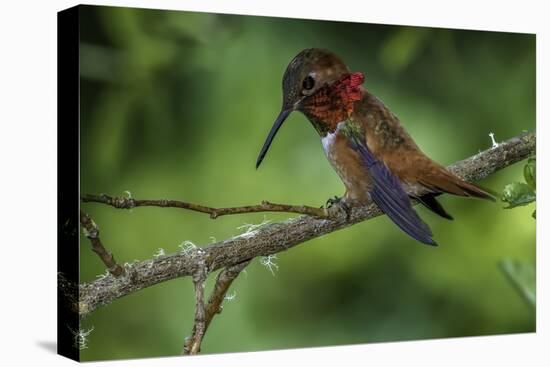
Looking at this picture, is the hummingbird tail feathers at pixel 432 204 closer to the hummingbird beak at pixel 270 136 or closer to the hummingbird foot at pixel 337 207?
the hummingbird foot at pixel 337 207

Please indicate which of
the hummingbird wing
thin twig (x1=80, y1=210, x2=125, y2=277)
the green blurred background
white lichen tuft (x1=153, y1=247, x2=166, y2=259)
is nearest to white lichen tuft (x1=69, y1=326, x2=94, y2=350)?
the green blurred background

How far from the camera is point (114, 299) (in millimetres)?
4012

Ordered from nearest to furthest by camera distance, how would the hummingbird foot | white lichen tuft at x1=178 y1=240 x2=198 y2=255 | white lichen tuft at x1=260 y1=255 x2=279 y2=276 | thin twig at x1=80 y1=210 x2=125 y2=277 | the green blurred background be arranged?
thin twig at x1=80 y1=210 x2=125 y2=277 → the green blurred background → white lichen tuft at x1=178 y1=240 x2=198 y2=255 → white lichen tuft at x1=260 y1=255 x2=279 y2=276 → the hummingbird foot

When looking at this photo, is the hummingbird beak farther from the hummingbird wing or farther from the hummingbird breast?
the hummingbird wing

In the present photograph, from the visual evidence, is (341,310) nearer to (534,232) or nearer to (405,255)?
(405,255)

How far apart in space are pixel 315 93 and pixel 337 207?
0.66 metres

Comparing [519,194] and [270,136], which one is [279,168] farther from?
[519,194]

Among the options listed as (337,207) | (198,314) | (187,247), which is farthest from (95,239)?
(337,207)

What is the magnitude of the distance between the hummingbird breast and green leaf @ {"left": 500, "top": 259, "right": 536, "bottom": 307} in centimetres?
265

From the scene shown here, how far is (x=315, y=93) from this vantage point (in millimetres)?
4484

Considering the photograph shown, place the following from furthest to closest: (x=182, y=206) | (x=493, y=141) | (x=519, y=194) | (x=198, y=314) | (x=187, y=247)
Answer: (x=493, y=141) < (x=187, y=247) < (x=198, y=314) < (x=182, y=206) < (x=519, y=194)

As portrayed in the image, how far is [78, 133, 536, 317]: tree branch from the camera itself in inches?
157

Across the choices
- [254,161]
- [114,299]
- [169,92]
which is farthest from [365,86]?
[114,299]

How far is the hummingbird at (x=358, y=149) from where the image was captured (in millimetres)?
4434
